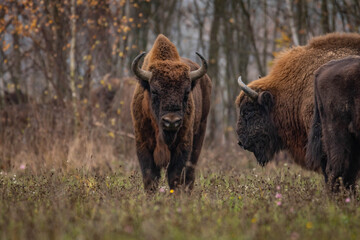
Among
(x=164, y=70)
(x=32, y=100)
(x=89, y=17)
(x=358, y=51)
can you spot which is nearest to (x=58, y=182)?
(x=164, y=70)

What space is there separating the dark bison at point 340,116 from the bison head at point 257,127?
2007 mm

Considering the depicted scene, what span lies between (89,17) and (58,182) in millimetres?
7404

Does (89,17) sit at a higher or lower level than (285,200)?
higher

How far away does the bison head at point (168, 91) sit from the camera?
6.56 m

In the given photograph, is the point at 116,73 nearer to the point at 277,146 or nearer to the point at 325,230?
the point at 277,146

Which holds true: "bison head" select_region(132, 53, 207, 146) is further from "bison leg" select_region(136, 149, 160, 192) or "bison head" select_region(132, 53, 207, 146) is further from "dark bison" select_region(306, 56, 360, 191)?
"dark bison" select_region(306, 56, 360, 191)

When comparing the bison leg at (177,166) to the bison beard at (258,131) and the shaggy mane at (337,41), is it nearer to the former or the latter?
the bison beard at (258,131)

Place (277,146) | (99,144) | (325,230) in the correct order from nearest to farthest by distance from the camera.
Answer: (325,230), (277,146), (99,144)

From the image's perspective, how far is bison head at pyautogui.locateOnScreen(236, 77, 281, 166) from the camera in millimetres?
7871

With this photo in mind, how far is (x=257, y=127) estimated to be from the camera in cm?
794

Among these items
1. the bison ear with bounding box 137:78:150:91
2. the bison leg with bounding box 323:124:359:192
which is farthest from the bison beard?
the bison leg with bounding box 323:124:359:192

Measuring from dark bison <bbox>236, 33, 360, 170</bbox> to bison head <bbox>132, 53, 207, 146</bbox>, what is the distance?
1.37 metres

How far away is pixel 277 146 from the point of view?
802 centimetres

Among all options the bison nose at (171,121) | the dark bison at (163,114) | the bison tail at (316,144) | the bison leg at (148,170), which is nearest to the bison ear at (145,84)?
the dark bison at (163,114)
